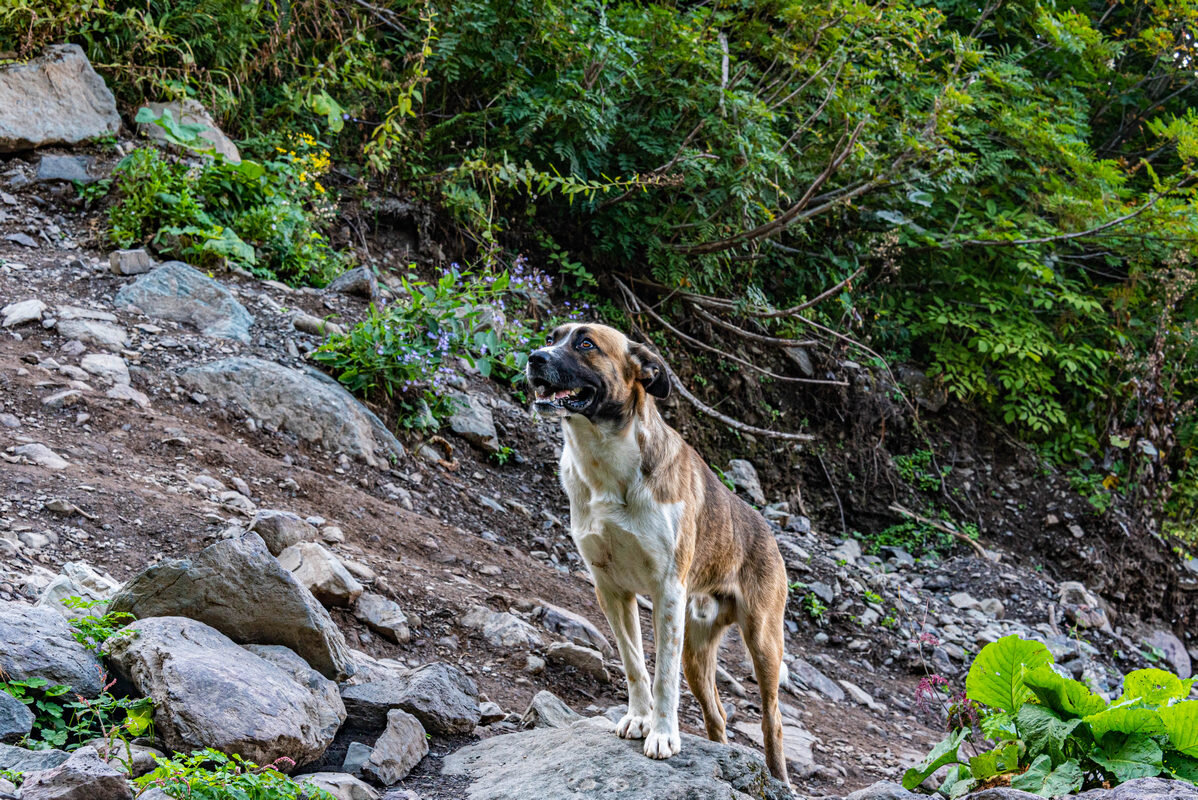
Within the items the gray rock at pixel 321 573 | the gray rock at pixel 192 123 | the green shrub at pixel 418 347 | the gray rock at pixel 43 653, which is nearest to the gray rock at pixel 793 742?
the gray rock at pixel 321 573

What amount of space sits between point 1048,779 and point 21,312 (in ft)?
22.0

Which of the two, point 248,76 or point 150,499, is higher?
point 248,76

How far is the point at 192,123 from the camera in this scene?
8.68 meters

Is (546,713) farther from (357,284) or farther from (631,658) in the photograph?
(357,284)

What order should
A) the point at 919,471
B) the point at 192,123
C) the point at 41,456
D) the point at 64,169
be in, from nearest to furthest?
the point at 41,456 < the point at 64,169 < the point at 192,123 < the point at 919,471

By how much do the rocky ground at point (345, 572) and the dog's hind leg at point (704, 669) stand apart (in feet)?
1.60

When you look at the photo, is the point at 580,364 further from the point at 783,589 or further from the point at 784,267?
the point at 784,267

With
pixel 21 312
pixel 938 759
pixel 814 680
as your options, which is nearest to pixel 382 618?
pixel 938 759

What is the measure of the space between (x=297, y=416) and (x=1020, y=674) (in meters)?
4.77

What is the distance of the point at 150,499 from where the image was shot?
4.98 meters

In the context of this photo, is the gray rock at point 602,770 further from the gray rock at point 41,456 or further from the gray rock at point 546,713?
the gray rock at point 41,456

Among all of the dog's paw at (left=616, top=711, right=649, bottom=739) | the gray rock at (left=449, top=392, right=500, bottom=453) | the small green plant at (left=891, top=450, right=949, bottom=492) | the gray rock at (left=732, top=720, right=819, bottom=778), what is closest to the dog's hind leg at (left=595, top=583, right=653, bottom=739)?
the dog's paw at (left=616, top=711, right=649, bottom=739)

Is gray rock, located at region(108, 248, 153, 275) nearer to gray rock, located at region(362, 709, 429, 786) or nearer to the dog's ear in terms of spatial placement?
the dog's ear

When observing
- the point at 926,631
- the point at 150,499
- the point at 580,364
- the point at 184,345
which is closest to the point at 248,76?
the point at 184,345
